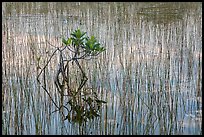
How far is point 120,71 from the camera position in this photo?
11.9 feet

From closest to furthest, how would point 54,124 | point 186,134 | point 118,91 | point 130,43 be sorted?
point 186,134 < point 54,124 < point 118,91 < point 130,43

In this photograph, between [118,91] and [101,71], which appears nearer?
[118,91]

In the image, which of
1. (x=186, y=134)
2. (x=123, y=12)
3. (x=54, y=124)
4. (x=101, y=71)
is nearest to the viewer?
(x=186, y=134)

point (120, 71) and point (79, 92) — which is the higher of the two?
point (120, 71)

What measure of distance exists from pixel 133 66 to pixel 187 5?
284cm

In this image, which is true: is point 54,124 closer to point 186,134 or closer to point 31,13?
point 186,134

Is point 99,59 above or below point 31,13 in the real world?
below

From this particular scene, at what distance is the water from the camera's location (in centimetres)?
281

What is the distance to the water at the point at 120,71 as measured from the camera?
2809 mm

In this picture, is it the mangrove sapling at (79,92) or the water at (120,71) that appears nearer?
the water at (120,71)

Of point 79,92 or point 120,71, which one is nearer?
point 79,92

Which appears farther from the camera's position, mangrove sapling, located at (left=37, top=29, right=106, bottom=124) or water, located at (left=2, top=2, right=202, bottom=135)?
mangrove sapling, located at (left=37, top=29, right=106, bottom=124)

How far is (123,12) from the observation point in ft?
19.3

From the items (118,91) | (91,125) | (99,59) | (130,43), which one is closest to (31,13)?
(130,43)
